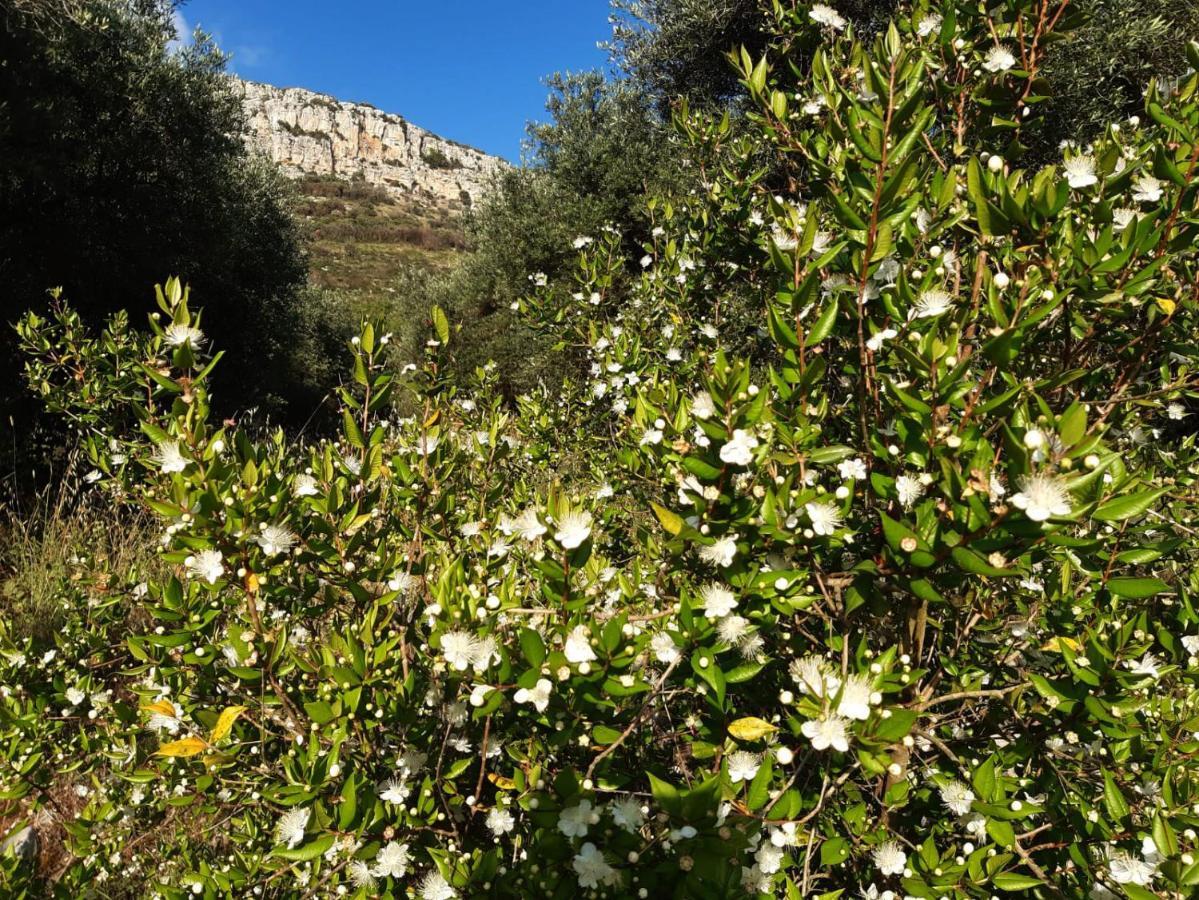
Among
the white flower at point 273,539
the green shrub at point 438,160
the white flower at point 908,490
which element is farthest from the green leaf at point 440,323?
the green shrub at point 438,160

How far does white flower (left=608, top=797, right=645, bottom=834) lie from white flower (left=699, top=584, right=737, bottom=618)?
0.50 metres

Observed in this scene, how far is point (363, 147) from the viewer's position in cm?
7275

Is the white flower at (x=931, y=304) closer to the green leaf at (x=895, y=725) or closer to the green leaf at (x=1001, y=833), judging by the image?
the green leaf at (x=895, y=725)

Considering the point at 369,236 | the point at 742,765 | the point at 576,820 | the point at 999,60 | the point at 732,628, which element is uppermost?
the point at 369,236

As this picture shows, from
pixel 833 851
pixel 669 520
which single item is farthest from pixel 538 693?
pixel 833 851

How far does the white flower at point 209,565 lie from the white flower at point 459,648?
1.81 ft

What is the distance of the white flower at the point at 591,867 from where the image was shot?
1.29 metres

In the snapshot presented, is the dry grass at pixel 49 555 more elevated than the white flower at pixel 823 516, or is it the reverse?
the white flower at pixel 823 516

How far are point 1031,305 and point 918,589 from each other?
77cm

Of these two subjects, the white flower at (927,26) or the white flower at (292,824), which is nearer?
the white flower at (292,824)

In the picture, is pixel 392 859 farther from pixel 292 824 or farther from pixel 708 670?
pixel 708 670

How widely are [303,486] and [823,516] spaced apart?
4.37 feet

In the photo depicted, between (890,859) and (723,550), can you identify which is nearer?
(723,550)

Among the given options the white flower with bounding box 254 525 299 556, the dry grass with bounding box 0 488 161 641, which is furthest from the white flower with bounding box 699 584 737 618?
the dry grass with bounding box 0 488 161 641
